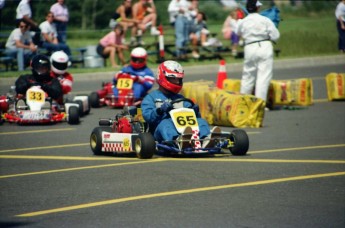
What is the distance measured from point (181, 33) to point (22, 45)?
537cm

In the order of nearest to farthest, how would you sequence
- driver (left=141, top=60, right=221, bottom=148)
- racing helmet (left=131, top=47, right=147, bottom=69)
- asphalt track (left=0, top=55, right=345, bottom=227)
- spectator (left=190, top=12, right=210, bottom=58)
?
asphalt track (left=0, top=55, right=345, bottom=227) < driver (left=141, top=60, right=221, bottom=148) < racing helmet (left=131, top=47, right=147, bottom=69) < spectator (left=190, top=12, right=210, bottom=58)

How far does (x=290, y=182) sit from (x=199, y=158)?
87.0 inches

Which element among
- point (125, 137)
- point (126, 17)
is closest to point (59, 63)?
point (125, 137)

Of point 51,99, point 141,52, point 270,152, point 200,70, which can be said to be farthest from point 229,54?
point 270,152

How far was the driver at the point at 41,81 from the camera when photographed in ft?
56.2

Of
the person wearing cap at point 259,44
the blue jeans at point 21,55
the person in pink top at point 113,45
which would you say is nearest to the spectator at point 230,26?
the person in pink top at point 113,45

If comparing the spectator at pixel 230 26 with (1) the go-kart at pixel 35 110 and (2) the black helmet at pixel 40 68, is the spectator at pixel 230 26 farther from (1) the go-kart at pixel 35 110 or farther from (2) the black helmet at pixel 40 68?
(1) the go-kart at pixel 35 110

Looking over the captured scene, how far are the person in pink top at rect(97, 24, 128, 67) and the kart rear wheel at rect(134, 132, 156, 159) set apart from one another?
14.8m

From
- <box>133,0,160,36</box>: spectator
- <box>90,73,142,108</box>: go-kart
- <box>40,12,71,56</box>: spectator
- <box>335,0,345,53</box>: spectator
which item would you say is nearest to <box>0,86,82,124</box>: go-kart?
<box>90,73,142,108</box>: go-kart

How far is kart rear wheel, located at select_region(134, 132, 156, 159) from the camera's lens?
39.4 ft

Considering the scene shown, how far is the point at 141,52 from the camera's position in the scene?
1961 cm

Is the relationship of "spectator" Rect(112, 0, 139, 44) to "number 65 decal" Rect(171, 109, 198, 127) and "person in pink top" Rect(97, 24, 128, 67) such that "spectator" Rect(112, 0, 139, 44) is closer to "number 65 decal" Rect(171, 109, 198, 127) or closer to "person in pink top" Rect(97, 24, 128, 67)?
"person in pink top" Rect(97, 24, 128, 67)

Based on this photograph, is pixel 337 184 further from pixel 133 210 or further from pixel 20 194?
pixel 20 194

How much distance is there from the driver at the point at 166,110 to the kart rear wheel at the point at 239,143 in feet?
0.70
